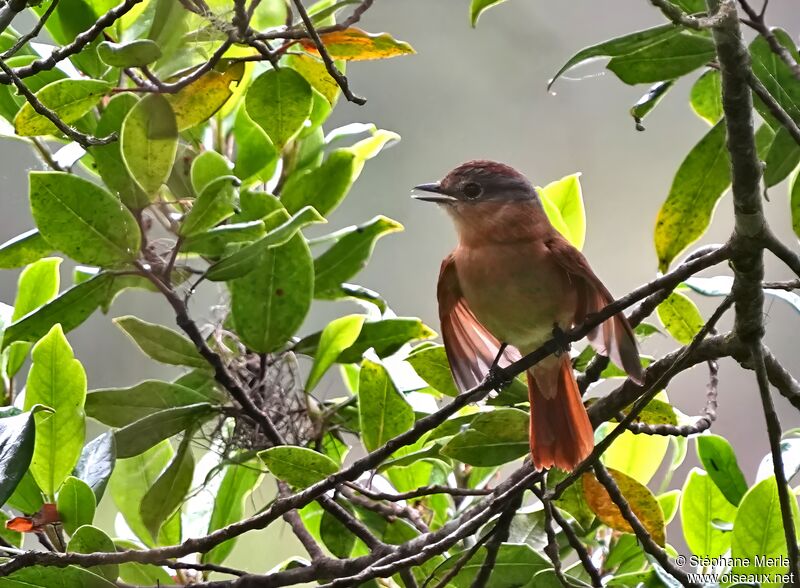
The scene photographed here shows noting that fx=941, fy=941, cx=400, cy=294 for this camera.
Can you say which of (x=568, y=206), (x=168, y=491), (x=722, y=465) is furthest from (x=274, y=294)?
(x=722, y=465)

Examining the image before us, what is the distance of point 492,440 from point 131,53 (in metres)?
0.81

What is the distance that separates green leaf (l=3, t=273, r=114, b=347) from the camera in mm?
→ 1465

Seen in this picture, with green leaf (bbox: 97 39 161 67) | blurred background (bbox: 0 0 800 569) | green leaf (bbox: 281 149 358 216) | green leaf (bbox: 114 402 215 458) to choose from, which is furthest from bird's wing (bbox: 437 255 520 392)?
blurred background (bbox: 0 0 800 569)

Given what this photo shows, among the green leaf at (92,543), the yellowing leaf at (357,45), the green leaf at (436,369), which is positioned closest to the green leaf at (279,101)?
the yellowing leaf at (357,45)

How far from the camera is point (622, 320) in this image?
146 cm

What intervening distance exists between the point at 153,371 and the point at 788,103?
2529 millimetres

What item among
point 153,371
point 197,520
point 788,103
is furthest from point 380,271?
point 788,103

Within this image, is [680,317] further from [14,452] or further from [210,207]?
[14,452]

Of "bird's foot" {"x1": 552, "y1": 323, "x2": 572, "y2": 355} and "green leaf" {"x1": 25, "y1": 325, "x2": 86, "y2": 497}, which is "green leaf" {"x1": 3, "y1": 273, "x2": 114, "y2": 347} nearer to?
"green leaf" {"x1": 25, "y1": 325, "x2": 86, "y2": 497}

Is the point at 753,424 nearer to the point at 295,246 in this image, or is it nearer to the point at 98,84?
the point at 295,246

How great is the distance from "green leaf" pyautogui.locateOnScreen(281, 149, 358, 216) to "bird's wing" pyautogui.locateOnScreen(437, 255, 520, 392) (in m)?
0.34

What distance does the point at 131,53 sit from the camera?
132 cm

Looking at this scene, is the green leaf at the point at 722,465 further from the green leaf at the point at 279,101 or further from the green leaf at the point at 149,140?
the green leaf at the point at 149,140

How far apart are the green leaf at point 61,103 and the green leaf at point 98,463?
1.57 feet
